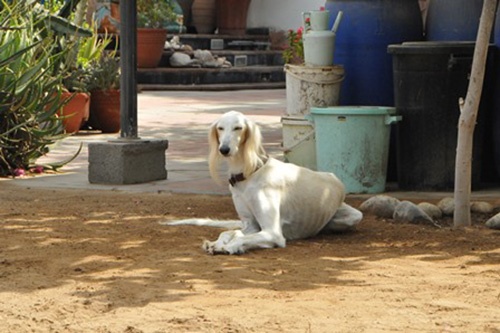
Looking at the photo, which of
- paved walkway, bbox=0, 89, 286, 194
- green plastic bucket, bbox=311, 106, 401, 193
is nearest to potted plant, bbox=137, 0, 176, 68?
paved walkway, bbox=0, 89, 286, 194

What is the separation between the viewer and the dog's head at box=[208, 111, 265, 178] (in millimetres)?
7277

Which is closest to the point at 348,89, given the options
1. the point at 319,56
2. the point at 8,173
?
the point at 319,56

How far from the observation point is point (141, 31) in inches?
854

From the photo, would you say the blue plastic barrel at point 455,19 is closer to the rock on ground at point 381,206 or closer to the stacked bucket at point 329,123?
the stacked bucket at point 329,123

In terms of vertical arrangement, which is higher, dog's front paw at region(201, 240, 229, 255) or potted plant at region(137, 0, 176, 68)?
potted plant at region(137, 0, 176, 68)

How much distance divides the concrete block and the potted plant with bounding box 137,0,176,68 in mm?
11584

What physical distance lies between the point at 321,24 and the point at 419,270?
4.15 metres

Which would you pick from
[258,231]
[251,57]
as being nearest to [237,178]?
[258,231]

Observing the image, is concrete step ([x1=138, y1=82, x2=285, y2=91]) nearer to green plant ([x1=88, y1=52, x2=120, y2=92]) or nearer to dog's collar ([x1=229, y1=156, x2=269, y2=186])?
green plant ([x1=88, y1=52, x2=120, y2=92])

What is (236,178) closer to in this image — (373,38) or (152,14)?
(373,38)

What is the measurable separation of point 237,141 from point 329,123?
241 centimetres

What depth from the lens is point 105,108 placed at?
14328mm

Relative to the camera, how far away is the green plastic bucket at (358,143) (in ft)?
31.2

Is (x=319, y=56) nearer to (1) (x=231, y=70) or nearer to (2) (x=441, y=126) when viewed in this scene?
(2) (x=441, y=126)
